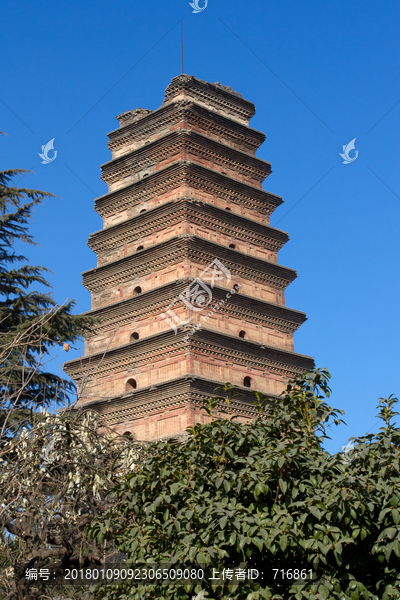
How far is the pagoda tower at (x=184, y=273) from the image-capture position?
1627 centimetres

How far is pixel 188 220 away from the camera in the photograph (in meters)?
18.2

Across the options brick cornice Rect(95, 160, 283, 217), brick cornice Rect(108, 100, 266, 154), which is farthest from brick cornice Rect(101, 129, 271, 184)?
brick cornice Rect(95, 160, 283, 217)

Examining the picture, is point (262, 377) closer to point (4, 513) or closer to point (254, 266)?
point (254, 266)

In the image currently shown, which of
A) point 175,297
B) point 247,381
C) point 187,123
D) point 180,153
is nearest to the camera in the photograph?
point 175,297

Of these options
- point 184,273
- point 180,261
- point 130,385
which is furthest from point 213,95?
point 130,385

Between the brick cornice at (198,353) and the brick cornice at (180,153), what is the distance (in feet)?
19.3

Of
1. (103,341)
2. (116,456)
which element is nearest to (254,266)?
(103,341)

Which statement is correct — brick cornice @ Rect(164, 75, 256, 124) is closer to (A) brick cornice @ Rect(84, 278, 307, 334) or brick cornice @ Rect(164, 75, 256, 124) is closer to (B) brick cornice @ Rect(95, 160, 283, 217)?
(B) brick cornice @ Rect(95, 160, 283, 217)

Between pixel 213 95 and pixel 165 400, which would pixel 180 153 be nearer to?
pixel 213 95

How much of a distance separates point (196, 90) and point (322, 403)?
15.4 metres

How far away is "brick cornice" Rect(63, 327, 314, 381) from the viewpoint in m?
16.2

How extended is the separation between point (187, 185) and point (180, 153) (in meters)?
1.20

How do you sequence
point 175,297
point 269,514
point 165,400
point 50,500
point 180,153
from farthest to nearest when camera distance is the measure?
point 180,153, point 175,297, point 165,400, point 50,500, point 269,514

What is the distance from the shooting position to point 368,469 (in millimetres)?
6430
